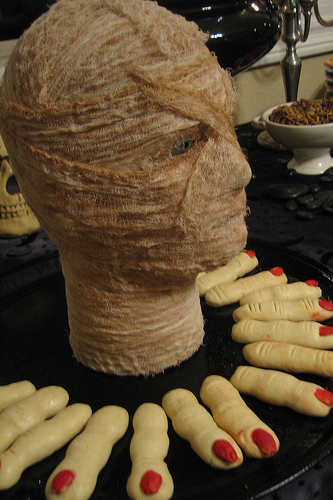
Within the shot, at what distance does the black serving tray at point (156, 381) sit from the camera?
0.56 metres

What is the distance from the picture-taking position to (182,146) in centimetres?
58


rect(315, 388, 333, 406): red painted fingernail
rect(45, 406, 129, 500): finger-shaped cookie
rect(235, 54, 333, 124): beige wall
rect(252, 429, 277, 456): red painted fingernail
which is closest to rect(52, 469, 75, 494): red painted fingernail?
rect(45, 406, 129, 500): finger-shaped cookie

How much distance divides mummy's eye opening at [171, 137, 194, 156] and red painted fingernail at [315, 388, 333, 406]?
14.0 inches

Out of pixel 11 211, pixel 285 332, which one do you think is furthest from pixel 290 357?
pixel 11 211

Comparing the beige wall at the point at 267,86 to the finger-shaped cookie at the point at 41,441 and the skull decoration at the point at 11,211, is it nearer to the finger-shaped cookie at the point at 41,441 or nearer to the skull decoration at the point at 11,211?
the skull decoration at the point at 11,211

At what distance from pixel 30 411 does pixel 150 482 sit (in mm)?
206

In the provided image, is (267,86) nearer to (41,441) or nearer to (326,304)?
(326,304)

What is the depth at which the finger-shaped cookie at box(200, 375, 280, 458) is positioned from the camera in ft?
1.91

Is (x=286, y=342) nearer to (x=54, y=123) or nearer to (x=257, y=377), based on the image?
(x=257, y=377)

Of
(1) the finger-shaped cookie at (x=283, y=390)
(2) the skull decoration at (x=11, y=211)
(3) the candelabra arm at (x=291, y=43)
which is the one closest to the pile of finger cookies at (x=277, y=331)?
(1) the finger-shaped cookie at (x=283, y=390)

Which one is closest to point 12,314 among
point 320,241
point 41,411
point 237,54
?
point 41,411

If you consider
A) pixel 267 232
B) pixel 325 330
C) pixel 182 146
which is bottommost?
pixel 267 232

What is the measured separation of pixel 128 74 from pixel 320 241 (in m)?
0.72

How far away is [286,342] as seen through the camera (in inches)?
29.6
